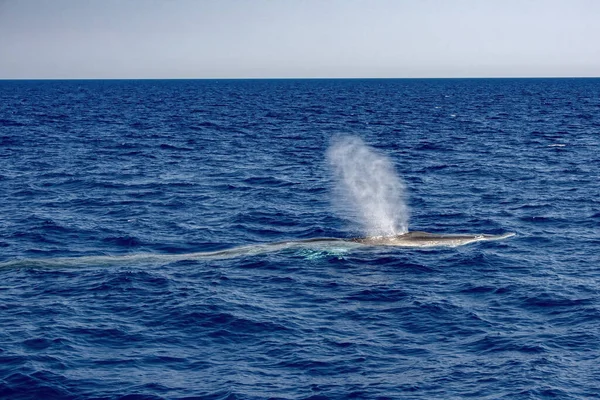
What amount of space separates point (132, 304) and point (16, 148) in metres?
74.4

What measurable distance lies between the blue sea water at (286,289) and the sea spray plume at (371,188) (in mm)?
1899

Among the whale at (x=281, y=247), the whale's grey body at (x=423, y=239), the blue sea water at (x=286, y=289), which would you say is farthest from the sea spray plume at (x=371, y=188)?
the whale at (x=281, y=247)

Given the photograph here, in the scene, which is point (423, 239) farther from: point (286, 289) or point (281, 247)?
point (286, 289)

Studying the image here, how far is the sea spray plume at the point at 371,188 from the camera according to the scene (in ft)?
200

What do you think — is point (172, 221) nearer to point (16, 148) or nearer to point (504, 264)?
point (504, 264)

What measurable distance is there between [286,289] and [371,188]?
37116 millimetres

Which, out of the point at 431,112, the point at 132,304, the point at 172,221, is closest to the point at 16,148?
the point at 172,221

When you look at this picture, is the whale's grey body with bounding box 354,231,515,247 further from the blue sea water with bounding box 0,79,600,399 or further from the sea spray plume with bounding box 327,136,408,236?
the sea spray plume with bounding box 327,136,408,236

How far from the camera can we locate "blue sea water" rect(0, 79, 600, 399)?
3061 centimetres

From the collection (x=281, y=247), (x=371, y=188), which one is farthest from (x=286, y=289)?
(x=371, y=188)

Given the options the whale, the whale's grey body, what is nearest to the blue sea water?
the whale

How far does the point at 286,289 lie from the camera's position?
42.4m

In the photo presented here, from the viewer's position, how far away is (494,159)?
96.6 m

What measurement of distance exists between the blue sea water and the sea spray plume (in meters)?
1.90
